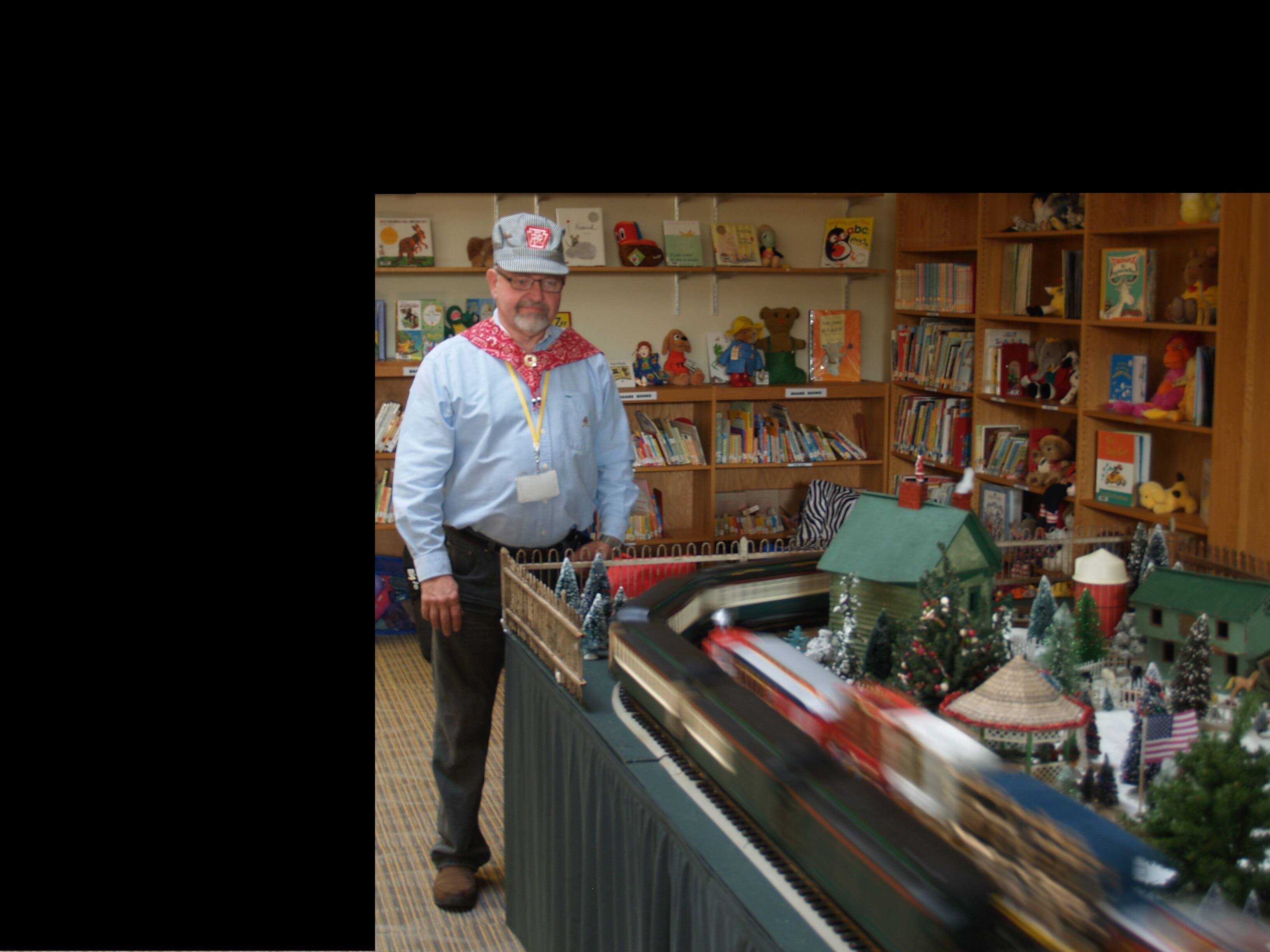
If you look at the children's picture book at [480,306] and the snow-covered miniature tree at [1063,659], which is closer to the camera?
the snow-covered miniature tree at [1063,659]

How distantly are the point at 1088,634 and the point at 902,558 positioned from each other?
383mm

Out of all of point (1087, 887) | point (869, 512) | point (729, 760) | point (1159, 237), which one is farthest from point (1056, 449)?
point (1087, 887)

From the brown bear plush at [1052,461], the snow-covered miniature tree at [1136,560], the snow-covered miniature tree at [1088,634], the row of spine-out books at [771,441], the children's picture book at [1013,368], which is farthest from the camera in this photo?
the row of spine-out books at [771,441]

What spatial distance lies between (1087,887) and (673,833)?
0.71m

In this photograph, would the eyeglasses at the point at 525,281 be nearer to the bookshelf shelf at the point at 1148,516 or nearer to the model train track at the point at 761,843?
the model train track at the point at 761,843

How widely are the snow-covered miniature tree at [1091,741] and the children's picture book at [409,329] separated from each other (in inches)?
181

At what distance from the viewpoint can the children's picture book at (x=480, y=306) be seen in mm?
6000

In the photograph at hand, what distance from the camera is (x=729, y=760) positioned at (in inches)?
66.5

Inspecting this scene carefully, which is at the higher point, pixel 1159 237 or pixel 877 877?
pixel 1159 237

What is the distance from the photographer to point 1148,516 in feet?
14.8

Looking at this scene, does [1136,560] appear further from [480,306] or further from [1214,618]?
[480,306]

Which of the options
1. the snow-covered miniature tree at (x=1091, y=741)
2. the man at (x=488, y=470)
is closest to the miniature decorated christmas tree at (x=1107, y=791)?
the snow-covered miniature tree at (x=1091, y=741)

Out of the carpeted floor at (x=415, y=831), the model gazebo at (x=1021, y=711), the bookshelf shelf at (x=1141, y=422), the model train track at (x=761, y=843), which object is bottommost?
the carpeted floor at (x=415, y=831)

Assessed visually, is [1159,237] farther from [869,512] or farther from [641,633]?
[641,633]
